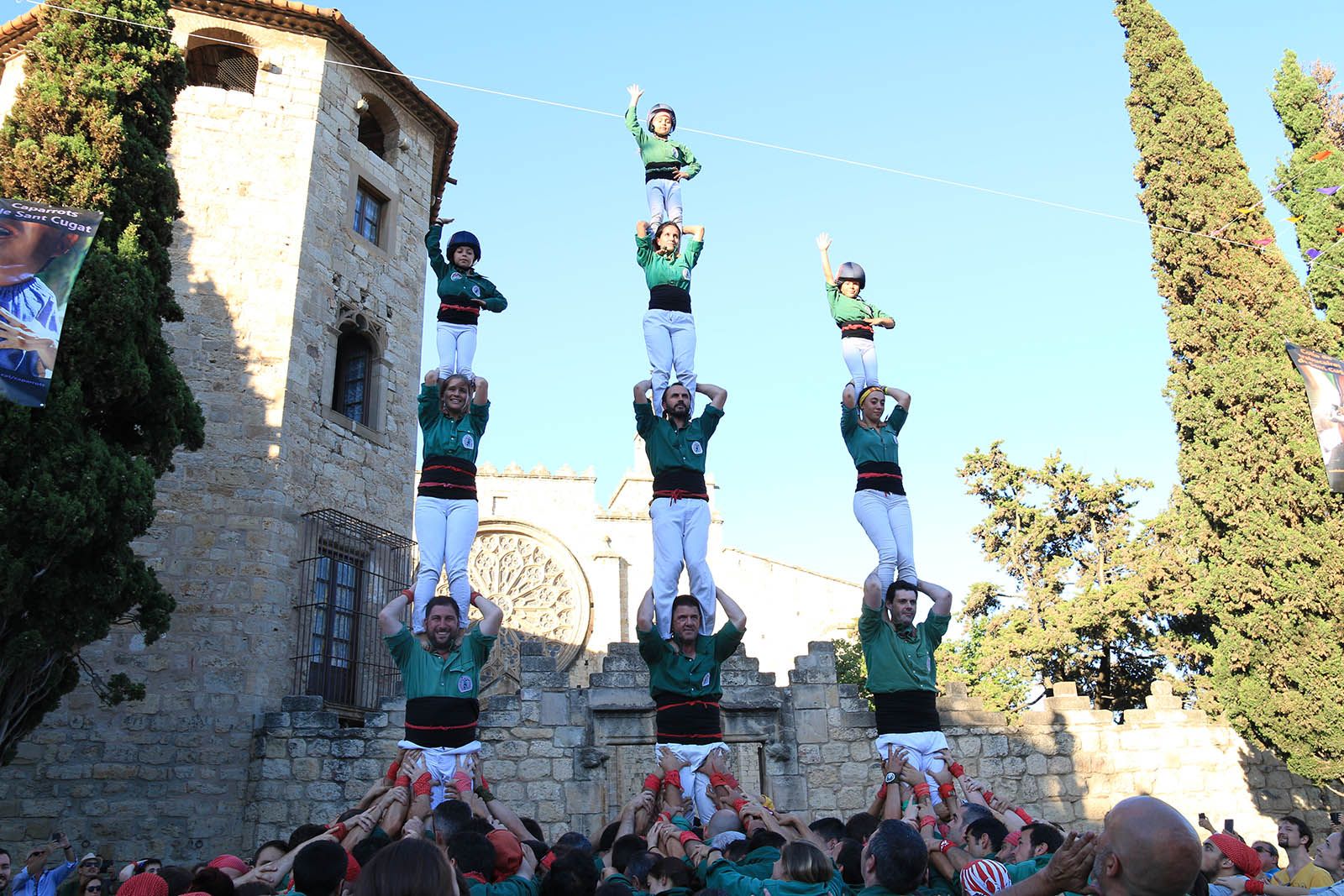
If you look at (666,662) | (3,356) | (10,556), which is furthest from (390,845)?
(10,556)

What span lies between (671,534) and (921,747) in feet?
8.70

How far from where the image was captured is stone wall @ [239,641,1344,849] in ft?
43.2

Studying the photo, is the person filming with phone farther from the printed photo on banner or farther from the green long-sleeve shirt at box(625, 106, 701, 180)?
the green long-sleeve shirt at box(625, 106, 701, 180)

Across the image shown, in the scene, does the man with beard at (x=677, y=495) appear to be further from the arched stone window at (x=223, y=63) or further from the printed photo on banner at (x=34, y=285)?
the arched stone window at (x=223, y=63)

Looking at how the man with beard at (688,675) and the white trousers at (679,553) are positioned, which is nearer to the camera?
the man with beard at (688,675)

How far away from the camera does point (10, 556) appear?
953 cm

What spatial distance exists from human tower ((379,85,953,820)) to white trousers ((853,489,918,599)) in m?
0.01

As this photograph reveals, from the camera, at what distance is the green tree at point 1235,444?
14.9 metres

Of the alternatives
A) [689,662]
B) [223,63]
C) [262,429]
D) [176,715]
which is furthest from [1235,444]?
[223,63]

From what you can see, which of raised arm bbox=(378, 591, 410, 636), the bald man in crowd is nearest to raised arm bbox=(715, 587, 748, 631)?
raised arm bbox=(378, 591, 410, 636)

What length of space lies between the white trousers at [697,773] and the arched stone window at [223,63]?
42.3 ft

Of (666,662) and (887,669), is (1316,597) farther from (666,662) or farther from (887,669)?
(666,662)

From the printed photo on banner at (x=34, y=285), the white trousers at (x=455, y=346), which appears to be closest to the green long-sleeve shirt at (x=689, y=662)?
the white trousers at (x=455, y=346)

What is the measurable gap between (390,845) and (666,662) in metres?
5.51
